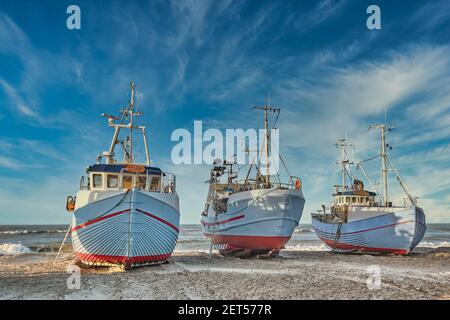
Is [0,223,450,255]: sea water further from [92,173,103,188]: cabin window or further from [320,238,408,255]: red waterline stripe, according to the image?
[92,173,103,188]: cabin window

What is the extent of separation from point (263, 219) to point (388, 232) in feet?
41.6

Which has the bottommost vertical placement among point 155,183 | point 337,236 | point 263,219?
point 337,236

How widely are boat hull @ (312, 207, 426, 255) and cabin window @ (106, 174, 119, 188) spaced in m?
23.6

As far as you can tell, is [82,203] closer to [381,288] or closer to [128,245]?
[128,245]

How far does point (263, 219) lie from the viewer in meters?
27.4

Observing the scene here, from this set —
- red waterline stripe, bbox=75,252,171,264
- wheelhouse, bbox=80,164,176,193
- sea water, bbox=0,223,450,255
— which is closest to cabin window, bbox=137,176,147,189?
wheelhouse, bbox=80,164,176,193

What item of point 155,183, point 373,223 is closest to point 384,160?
point 373,223

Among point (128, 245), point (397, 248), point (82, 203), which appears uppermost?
point (82, 203)

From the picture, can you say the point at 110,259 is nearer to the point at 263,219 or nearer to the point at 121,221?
the point at 121,221

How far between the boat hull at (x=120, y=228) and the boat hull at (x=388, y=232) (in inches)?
857

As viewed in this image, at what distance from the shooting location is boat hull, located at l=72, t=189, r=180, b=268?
59.3 ft
